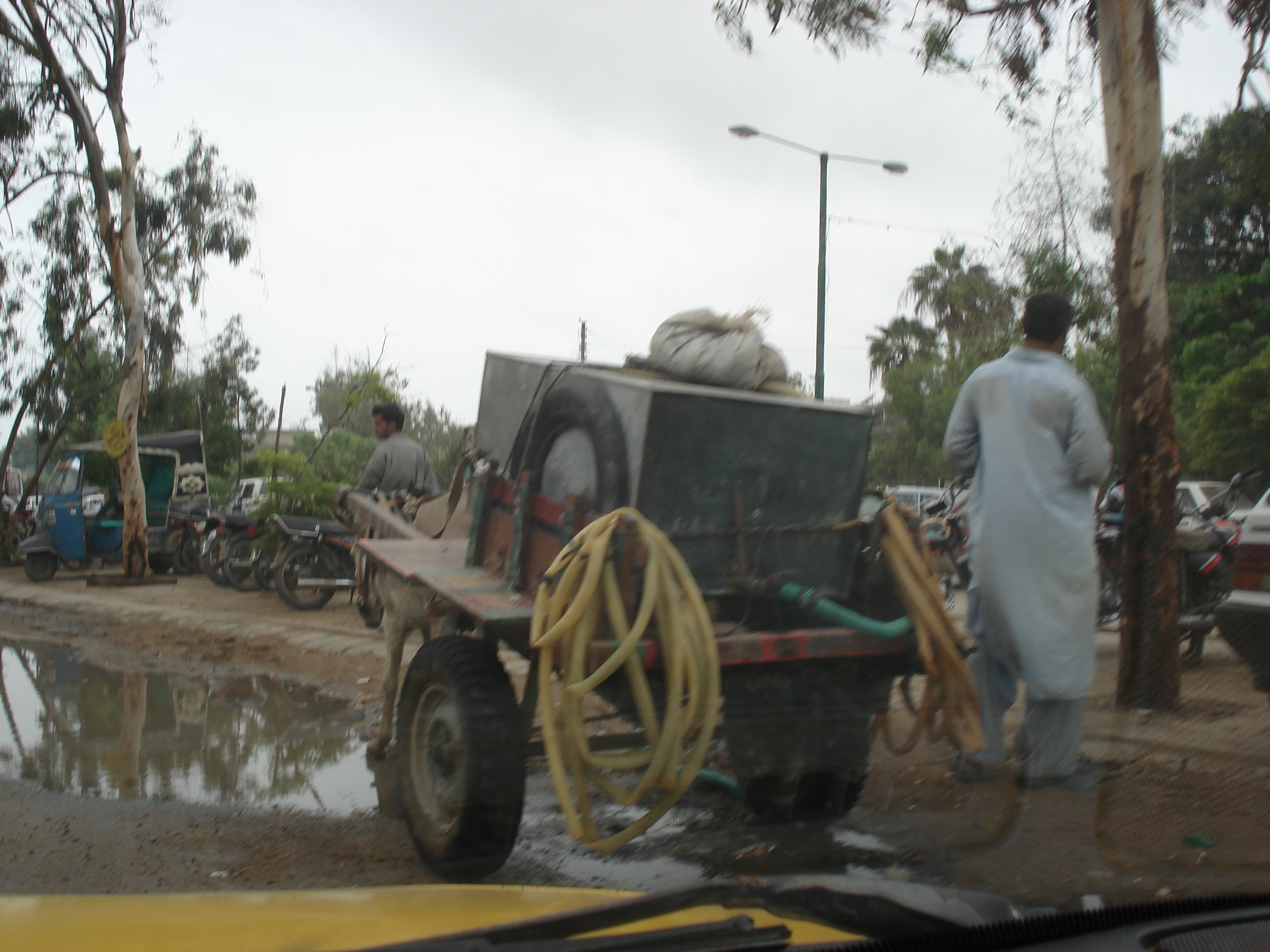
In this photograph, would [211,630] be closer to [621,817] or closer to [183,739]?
[183,739]

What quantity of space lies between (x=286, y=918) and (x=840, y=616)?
1873mm

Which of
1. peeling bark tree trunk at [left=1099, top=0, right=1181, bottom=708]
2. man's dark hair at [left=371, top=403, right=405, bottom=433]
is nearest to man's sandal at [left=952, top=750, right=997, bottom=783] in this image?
peeling bark tree trunk at [left=1099, top=0, right=1181, bottom=708]

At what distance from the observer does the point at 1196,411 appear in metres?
17.6

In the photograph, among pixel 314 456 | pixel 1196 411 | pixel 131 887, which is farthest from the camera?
→ pixel 1196 411

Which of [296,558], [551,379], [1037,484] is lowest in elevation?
[296,558]

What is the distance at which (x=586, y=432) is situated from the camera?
139 inches

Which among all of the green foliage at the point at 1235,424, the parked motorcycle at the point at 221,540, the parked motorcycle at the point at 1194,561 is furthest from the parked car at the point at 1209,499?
the parked motorcycle at the point at 221,540

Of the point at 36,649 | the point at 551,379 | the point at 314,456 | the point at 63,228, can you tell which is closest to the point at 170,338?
the point at 63,228

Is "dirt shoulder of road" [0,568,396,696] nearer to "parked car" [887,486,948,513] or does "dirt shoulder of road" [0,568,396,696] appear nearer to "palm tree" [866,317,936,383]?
"parked car" [887,486,948,513]

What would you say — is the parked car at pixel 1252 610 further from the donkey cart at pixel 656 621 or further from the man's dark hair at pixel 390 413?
the man's dark hair at pixel 390 413

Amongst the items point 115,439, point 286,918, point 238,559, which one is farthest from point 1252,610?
point 115,439

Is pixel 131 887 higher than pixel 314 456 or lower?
lower

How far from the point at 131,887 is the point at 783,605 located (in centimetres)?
228

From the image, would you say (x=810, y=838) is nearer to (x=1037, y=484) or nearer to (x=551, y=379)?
(x=1037, y=484)
